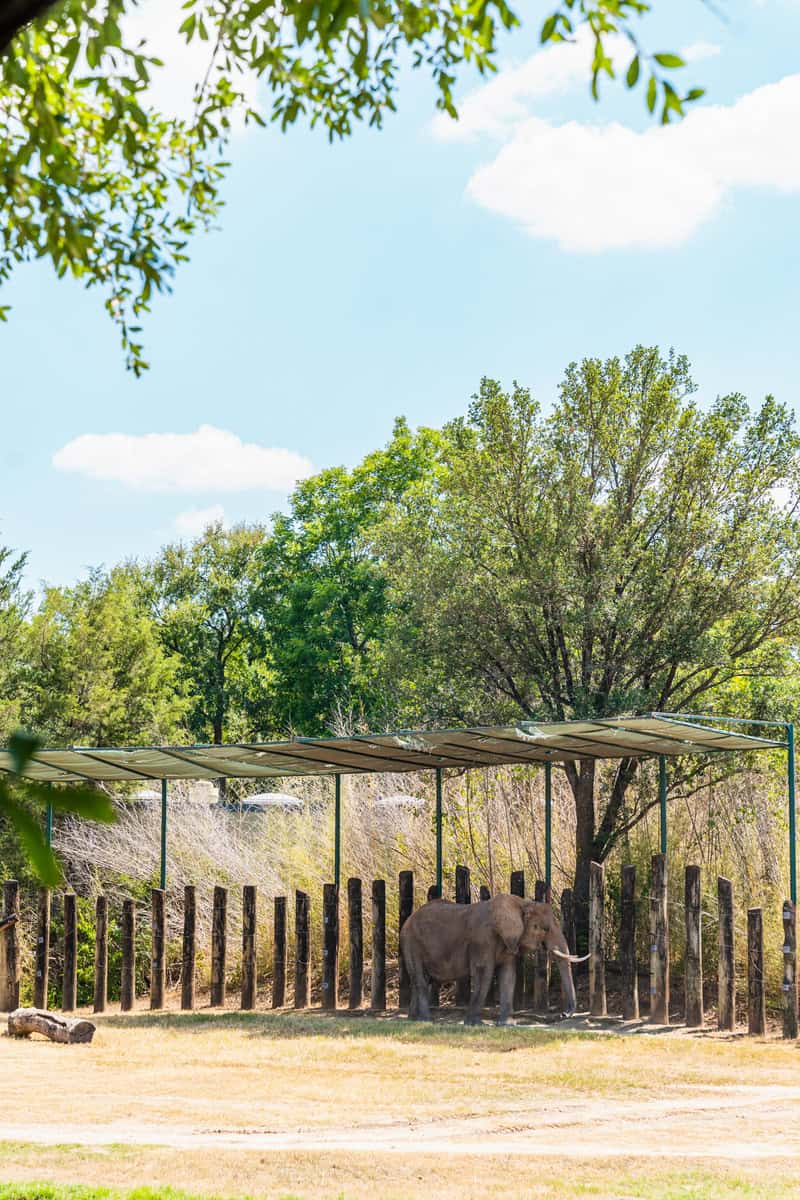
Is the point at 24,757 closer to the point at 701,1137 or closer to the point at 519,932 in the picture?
the point at 701,1137

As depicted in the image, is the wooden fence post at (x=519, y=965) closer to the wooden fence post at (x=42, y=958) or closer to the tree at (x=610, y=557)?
the tree at (x=610, y=557)

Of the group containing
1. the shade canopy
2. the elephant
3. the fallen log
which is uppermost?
the shade canopy

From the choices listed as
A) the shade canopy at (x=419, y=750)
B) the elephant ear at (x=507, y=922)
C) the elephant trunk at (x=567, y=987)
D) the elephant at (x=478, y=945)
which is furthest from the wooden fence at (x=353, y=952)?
the shade canopy at (x=419, y=750)

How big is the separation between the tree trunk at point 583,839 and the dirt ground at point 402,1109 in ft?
9.90

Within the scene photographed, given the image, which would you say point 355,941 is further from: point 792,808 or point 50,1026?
point 792,808

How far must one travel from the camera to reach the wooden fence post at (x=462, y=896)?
611 inches

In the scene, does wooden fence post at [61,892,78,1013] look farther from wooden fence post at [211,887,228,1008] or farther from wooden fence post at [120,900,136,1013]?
wooden fence post at [211,887,228,1008]

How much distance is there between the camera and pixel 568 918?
15.0 metres

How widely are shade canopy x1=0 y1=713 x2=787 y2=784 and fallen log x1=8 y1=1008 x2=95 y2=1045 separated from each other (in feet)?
6.82

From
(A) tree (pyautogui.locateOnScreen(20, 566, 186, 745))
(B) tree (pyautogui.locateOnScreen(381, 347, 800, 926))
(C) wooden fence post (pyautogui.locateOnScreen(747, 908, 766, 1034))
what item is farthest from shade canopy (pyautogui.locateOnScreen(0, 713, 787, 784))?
(A) tree (pyautogui.locateOnScreen(20, 566, 186, 745))

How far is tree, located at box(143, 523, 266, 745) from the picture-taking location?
42312 millimetres

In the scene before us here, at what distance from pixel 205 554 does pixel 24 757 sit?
145 feet

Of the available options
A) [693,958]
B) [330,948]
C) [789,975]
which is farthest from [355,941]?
[789,975]

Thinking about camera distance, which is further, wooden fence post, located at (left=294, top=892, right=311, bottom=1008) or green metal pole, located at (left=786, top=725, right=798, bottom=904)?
wooden fence post, located at (left=294, top=892, right=311, bottom=1008)
